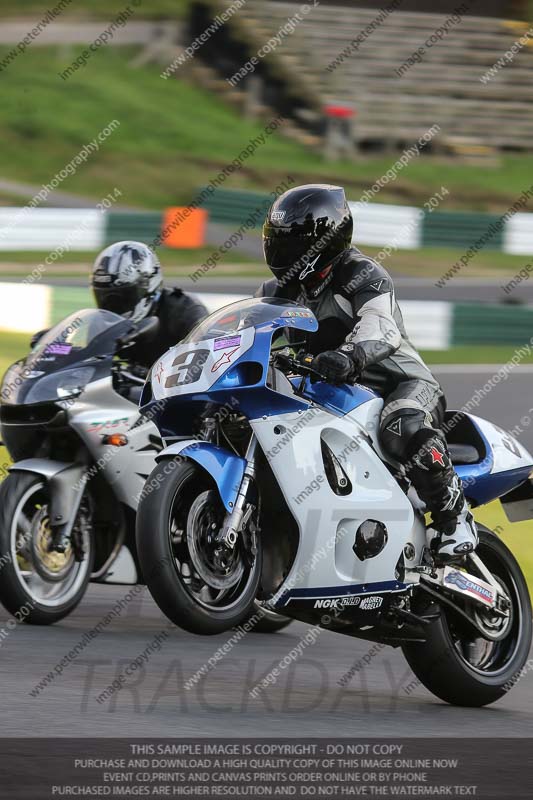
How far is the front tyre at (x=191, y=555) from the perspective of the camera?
4762mm

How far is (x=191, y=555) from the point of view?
190 inches

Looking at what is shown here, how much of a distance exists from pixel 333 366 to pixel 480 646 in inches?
59.4

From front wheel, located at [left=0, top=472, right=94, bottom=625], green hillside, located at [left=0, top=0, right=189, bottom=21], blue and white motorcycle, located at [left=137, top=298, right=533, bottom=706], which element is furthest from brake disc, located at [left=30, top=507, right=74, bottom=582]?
green hillside, located at [left=0, top=0, right=189, bottom=21]

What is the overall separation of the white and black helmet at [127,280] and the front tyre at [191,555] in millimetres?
2726

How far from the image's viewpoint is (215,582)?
16.1 feet

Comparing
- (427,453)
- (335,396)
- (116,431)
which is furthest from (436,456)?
(116,431)

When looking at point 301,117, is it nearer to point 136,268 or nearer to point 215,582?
point 136,268

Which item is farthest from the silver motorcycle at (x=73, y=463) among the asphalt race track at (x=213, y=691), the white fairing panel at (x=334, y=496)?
the white fairing panel at (x=334, y=496)

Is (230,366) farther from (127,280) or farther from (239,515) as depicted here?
(127,280)

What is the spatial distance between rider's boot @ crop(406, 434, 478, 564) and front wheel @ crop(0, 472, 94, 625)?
6.36 feet

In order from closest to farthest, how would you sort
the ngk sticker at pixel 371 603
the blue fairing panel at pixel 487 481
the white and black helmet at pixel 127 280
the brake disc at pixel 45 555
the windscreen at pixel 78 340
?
the ngk sticker at pixel 371 603, the blue fairing panel at pixel 487 481, the brake disc at pixel 45 555, the windscreen at pixel 78 340, the white and black helmet at pixel 127 280

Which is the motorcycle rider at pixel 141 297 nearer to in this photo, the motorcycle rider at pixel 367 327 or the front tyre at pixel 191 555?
the motorcycle rider at pixel 367 327

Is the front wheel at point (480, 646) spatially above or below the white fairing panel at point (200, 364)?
below
